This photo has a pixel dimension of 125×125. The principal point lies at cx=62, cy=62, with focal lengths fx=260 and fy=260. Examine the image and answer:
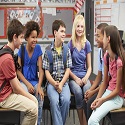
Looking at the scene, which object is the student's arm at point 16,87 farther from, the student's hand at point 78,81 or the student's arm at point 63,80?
the student's hand at point 78,81

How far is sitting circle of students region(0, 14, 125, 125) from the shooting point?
8.10 feet

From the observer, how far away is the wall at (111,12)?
467cm

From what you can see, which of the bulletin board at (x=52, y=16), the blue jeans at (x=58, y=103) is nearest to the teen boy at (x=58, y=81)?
the blue jeans at (x=58, y=103)

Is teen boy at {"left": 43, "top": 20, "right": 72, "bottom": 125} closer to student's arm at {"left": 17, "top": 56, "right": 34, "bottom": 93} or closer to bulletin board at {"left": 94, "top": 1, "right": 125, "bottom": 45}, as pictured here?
student's arm at {"left": 17, "top": 56, "right": 34, "bottom": 93}

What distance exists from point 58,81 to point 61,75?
9 cm

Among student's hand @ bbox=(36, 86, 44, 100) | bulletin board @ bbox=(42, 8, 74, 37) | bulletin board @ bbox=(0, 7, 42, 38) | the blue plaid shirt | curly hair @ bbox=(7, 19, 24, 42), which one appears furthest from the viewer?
bulletin board @ bbox=(42, 8, 74, 37)

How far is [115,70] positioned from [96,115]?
48 centimetres

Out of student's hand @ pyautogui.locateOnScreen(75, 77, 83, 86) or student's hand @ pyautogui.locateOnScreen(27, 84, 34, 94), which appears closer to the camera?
student's hand @ pyautogui.locateOnScreen(27, 84, 34, 94)

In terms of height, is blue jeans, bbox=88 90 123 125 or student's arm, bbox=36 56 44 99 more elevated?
student's arm, bbox=36 56 44 99

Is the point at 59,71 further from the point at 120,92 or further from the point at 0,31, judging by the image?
the point at 0,31

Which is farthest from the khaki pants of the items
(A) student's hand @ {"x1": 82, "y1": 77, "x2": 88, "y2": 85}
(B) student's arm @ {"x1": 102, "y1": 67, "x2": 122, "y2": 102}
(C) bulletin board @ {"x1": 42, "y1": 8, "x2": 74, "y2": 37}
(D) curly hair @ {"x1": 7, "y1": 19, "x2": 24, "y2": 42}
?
(C) bulletin board @ {"x1": 42, "y1": 8, "x2": 74, "y2": 37}

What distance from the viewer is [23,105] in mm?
2496

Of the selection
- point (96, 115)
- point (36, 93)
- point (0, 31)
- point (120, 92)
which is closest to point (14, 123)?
point (36, 93)

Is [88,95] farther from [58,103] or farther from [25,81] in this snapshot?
[25,81]
